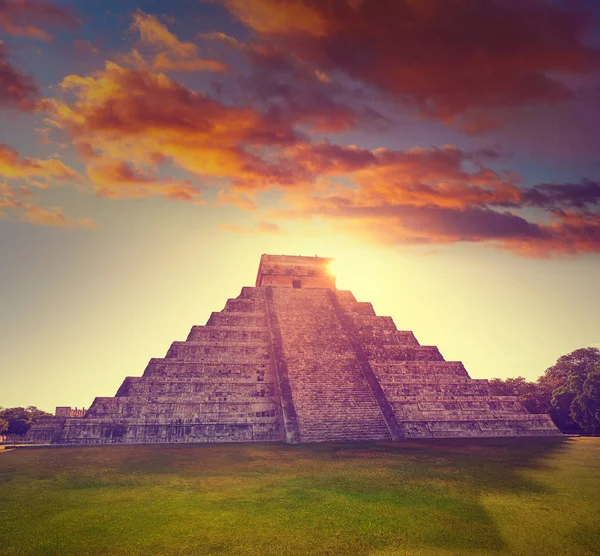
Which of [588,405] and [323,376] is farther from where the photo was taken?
[323,376]

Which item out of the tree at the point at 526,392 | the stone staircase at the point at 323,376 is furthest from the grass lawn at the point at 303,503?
the tree at the point at 526,392

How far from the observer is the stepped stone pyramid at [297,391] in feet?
64.5

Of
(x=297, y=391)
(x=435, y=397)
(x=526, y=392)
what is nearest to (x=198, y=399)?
(x=297, y=391)

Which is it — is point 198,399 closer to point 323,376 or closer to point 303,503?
point 323,376

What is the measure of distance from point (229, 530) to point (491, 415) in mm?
18405

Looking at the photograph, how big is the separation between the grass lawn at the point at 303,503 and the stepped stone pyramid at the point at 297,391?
4013mm

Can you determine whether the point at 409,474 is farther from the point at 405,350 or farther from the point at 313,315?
the point at 313,315

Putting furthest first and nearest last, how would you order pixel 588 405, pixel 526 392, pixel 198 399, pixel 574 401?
pixel 526 392
pixel 574 401
pixel 588 405
pixel 198 399

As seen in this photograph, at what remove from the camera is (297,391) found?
22.0 meters

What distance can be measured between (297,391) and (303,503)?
12739 mm

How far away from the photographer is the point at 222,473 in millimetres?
12422

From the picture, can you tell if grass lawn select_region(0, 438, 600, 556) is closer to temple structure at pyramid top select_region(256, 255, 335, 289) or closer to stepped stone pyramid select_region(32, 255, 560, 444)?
stepped stone pyramid select_region(32, 255, 560, 444)

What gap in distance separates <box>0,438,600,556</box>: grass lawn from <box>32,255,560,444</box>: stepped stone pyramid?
13.2ft

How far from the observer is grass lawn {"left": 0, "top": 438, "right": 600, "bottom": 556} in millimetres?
7148
